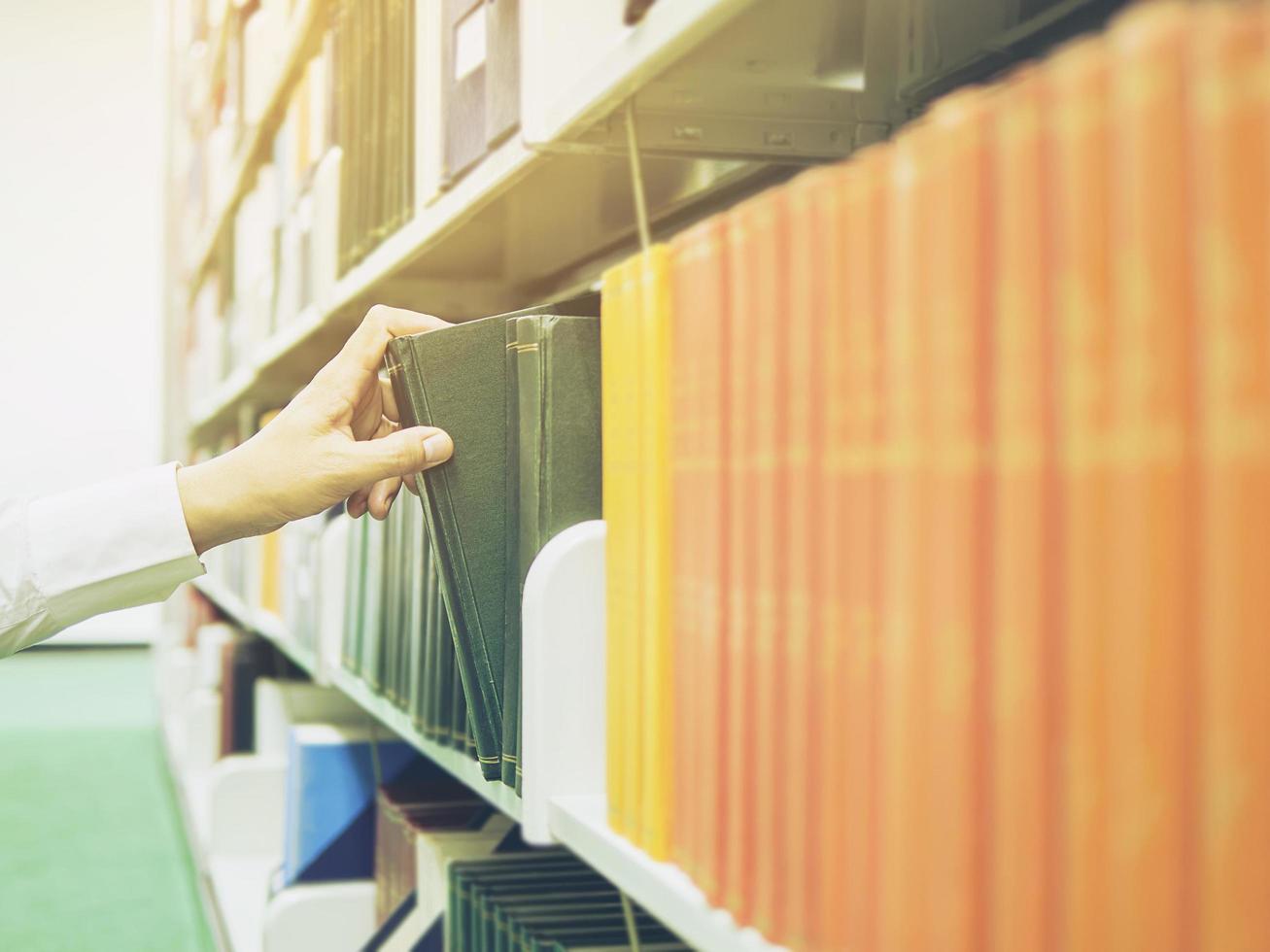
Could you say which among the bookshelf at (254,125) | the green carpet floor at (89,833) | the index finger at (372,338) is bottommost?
the green carpet floor at (89,833)

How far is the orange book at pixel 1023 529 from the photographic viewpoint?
1.15 feet

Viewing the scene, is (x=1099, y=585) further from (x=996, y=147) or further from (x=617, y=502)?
(x=617, y=502)

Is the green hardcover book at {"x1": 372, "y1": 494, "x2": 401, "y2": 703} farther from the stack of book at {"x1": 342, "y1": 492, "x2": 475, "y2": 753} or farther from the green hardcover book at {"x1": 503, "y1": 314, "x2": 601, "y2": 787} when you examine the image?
the green hardcover book at {"x1": 503, "y1": 314, "x2": 601, "y2": 787}

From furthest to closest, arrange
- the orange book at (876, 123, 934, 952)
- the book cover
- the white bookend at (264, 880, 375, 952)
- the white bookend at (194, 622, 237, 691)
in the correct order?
1. the white bookend at (194, 622, 237, 691)
2. the white bookend at (264, 880, 375, 952)
3. the book cover
4. the orange book at (876, 123, 934, 952)

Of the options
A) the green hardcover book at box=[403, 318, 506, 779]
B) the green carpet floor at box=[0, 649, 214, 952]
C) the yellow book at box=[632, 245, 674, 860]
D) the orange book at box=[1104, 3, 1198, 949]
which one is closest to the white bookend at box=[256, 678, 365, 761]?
the green carpet floor at box=[0, 649, 214, 952]

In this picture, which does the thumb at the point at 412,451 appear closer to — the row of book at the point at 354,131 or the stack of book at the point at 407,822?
the row of book at the point at 354,131

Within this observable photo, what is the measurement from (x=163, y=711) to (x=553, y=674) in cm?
425

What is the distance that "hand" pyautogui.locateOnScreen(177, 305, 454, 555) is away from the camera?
988 mm

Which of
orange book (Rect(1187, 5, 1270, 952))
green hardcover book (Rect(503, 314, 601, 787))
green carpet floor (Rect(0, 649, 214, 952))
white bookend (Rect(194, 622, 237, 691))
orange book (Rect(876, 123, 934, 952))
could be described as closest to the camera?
orange book (Rect(1187, 5, 1270, 952))

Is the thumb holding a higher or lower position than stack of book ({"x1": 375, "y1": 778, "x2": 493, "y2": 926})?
higher

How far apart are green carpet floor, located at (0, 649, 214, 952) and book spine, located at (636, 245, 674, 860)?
2.28m

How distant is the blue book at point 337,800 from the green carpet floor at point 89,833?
40.5 inches

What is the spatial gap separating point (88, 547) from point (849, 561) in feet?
3.00

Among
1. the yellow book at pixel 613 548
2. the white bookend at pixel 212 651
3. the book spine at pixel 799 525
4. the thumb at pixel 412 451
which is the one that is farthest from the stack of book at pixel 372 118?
the white bookend at pixel 212 651
